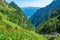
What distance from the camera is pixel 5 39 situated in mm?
21531

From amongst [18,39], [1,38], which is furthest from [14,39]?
[1,38]

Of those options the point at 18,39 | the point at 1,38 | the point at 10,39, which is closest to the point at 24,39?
the point at 18,39

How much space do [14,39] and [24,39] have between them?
2665 millimetres

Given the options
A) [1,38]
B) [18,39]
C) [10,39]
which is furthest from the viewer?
[18,39]

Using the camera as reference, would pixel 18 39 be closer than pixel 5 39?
No

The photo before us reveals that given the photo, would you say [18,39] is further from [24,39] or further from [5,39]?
[5,39]

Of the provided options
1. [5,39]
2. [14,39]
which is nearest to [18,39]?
[14,39]

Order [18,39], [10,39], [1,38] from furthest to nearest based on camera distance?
[18,39] → [10,39] → [1,38]

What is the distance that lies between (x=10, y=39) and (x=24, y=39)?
3878 millimetres

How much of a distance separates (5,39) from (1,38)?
2.15ft

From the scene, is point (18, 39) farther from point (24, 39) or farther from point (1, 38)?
point (1, 38)

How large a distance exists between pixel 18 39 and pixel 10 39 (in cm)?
230

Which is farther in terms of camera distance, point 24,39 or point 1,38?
point 24,39

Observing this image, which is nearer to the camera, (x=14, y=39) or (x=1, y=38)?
(x=1, y=38)
